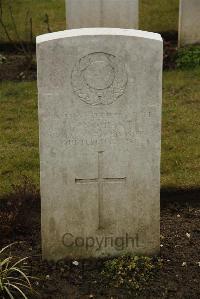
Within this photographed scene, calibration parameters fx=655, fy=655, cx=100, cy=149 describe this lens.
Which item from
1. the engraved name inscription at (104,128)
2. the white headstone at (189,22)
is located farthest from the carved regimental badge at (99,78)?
the white headstone at (189,22)

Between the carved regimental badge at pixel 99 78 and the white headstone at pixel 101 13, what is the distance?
5203mm

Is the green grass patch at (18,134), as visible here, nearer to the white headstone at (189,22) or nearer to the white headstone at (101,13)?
the white headstone at (101,13)

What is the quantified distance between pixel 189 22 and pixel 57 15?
2.68 meters

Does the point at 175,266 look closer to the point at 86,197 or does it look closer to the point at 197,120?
the point at 86,197

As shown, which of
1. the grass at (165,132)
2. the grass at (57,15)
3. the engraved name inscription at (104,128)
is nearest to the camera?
the engraved name inscription at (104,128)

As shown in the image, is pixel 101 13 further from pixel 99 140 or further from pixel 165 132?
pixel 99 140

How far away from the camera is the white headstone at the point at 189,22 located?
964cm

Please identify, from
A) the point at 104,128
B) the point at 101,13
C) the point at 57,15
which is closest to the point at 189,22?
the point at 101,13

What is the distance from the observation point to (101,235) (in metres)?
4.89

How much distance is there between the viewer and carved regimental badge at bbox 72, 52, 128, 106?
4441 mm

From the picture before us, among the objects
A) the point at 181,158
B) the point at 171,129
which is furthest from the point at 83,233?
the point at 171,129

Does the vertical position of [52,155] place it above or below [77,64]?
below

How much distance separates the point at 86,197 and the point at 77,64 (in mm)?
998

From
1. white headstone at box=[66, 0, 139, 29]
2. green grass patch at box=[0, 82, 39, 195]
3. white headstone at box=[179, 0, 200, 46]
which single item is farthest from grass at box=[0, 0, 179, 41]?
green grass patch at box=[0, 82, 39, 195]
